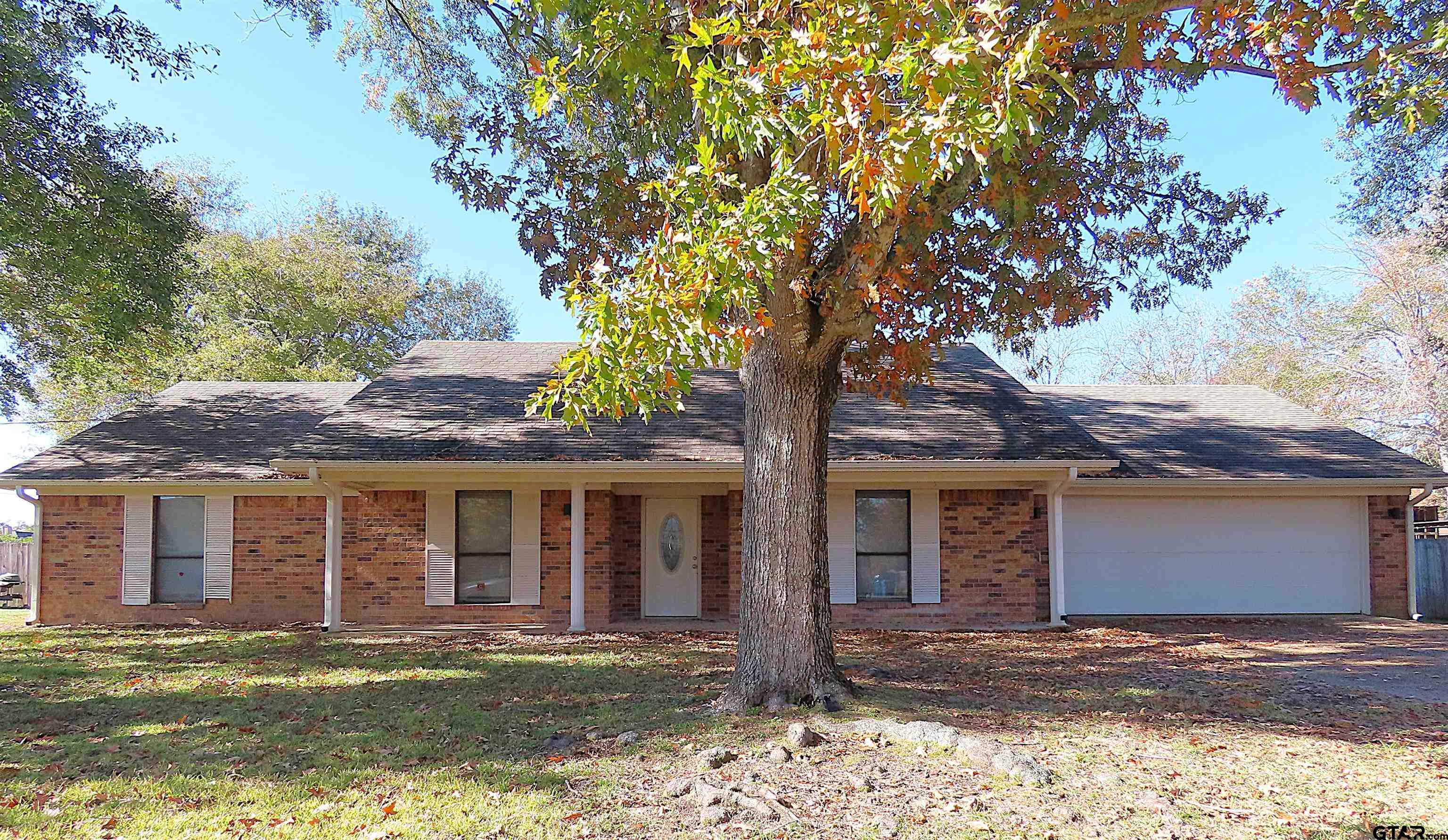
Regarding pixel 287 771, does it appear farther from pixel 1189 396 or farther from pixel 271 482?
pixel 1189 396

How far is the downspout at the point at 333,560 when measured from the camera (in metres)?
11.9

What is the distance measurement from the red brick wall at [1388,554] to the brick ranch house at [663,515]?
29 millimetres

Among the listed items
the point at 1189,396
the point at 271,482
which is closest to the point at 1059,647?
the point at 1189,396

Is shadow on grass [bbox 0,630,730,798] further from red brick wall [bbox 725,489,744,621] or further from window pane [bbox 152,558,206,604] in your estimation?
window pane [bbox 152,558,206,604]

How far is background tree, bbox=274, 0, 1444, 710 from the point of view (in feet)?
16.0

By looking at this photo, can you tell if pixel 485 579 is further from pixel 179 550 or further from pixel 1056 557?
pixel 1056 557

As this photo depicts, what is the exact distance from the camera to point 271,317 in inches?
984

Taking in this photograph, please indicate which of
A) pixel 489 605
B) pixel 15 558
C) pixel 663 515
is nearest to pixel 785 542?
pixel 663 515

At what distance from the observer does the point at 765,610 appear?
22.7 feet

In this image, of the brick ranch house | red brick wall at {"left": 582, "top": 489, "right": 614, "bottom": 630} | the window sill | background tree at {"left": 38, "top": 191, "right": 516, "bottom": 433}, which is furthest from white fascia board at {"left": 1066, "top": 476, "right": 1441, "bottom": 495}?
background tree at {"left": 38, "top": 191, "right": 516, "bottom": 433}

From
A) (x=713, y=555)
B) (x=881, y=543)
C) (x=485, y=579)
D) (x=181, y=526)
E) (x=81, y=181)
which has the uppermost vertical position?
(x=81, y=181)

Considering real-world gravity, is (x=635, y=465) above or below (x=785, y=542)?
above

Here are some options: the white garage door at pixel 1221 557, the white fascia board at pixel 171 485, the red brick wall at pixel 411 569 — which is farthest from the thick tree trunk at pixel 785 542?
the white garage door at pixel 1221 557

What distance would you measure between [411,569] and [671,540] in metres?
3.58
